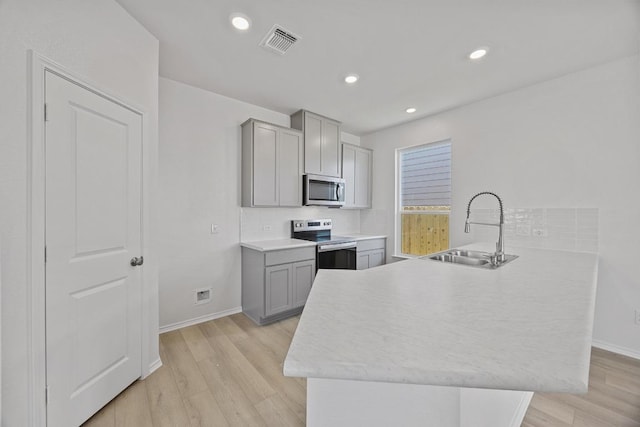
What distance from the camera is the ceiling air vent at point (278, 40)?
188 cm

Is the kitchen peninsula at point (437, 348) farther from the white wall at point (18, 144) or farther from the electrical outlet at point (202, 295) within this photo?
the electrical outlet at point (202, 295)

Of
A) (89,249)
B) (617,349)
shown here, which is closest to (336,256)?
(89,249)

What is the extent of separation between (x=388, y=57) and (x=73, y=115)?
2296mm

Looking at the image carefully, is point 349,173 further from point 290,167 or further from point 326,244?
point 326,244

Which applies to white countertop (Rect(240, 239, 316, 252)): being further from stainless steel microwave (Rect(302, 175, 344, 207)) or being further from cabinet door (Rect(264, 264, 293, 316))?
stainless steel microwave (Rect(302, 175, 344, 207))

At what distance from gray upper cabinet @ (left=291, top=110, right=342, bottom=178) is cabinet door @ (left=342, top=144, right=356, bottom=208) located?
17 cm

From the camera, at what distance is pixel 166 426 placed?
4.85 feet

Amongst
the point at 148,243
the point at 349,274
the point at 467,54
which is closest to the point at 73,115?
the point at 148,243

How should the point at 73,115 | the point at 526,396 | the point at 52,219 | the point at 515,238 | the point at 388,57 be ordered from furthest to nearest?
the point at 515,238
the point at 388,57
the point at 526,396
the point at 73,115
the point at 52,219

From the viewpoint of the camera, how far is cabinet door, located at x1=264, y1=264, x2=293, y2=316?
273cm

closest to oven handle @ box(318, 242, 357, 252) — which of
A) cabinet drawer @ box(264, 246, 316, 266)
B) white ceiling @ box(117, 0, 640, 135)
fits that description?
cabinet drawer @ box(264, 246, 316, 266)

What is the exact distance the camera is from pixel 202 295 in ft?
9.34

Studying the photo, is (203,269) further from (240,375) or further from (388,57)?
(388,57)

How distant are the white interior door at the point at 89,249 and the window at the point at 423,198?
339 cm
